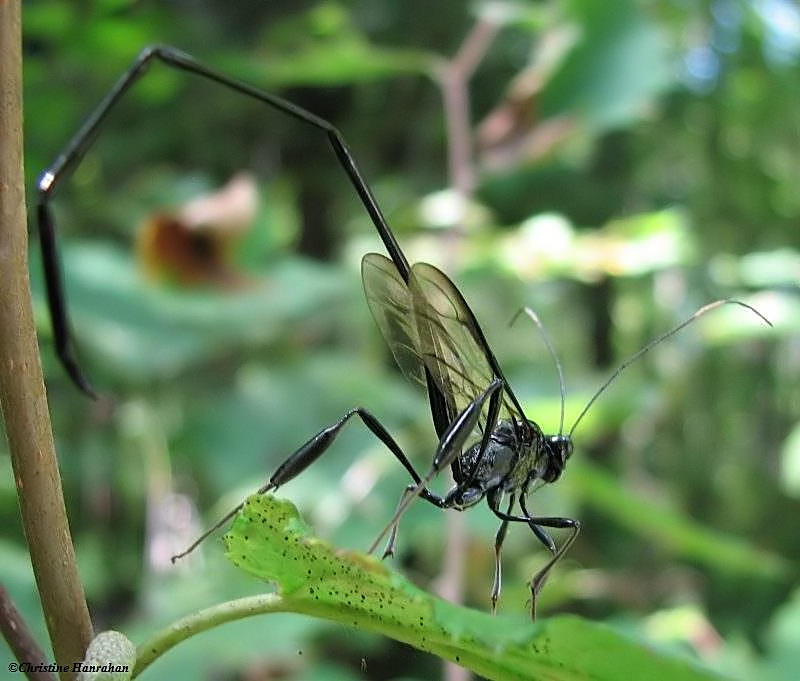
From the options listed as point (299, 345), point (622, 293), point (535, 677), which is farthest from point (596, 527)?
point (535, 677)

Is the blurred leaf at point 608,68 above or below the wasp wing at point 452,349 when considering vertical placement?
above

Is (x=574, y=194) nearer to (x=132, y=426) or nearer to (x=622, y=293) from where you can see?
(x=622, y=293)

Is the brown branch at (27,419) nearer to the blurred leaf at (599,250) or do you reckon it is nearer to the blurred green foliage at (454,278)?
the blurred green foliage at (454,278)

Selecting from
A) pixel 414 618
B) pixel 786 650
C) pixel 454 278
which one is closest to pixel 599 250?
pixel 454 278

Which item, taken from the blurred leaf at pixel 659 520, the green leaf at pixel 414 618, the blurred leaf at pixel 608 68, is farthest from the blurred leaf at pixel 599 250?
the green leaf at pixel 414 618

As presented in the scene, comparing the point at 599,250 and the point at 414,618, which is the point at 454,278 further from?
the point at 414,618
